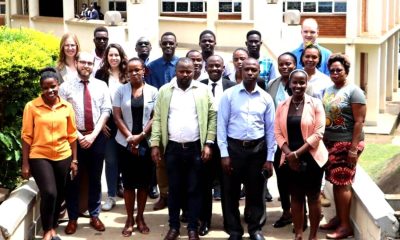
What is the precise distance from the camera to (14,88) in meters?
8.72

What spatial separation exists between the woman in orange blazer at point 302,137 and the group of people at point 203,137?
0.01m

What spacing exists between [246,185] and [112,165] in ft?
6.50

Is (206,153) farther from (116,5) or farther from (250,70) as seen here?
(116,5)

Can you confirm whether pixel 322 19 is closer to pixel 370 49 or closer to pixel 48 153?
pixel 370 49

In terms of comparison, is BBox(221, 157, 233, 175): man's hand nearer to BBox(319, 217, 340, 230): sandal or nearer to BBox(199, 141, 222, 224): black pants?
BBox(199, 141, 222, 224): black pants

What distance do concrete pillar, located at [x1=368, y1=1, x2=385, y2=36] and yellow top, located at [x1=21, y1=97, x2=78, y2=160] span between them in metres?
22.6

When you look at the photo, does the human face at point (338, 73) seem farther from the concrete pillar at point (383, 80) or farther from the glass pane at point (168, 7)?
the concrete pillar at point (383, 80)

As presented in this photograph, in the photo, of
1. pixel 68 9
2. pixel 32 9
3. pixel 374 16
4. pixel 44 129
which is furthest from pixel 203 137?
pixel 374 16

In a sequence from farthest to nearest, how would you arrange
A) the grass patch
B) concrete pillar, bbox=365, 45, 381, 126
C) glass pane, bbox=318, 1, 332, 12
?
glass pane, bbox=318, 1, 332, 12, concrete pillar, bbox=365, 45, 381, 126, the grass patch

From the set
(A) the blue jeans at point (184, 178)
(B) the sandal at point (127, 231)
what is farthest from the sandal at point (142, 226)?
(A) the blue jeans at point (184, 178)

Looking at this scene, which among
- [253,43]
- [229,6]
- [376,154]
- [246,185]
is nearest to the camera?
[246,185]

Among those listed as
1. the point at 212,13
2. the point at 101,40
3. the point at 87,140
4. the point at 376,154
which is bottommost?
the point at 376,154

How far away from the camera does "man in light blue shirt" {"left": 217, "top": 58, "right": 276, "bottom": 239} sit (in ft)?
25.8

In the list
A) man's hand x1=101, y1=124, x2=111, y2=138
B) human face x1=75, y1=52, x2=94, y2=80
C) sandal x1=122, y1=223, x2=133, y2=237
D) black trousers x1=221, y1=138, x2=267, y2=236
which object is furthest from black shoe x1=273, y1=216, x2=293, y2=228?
human face x1=75, y1=52, x2=94, y2=80
